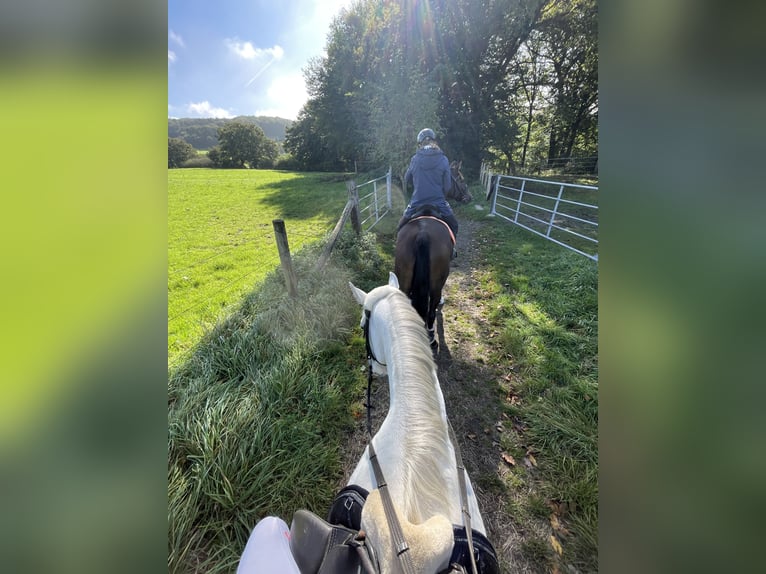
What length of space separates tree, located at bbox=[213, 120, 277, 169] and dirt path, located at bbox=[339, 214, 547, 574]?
7.20 m

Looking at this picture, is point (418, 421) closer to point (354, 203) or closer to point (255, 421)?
point (255, 421)

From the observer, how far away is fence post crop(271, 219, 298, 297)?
10.5ft

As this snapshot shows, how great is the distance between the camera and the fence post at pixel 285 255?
3.21m

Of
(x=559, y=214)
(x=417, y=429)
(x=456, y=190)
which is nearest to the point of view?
(x=417, y=429)

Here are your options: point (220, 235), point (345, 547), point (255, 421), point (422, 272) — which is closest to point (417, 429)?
point (345, 547)

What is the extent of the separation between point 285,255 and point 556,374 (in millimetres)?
3220

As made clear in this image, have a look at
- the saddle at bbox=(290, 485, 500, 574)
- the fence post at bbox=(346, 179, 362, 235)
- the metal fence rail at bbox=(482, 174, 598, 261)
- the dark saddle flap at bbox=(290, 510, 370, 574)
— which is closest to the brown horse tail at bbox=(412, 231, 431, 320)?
the saddle at bbox=(290, 485, 500, 574)

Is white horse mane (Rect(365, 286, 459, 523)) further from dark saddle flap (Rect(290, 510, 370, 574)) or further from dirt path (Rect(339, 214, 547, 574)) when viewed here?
dirt path (Rect(339, 214, 547, 574))

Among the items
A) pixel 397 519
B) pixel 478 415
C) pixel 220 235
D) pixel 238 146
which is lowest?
pixel 478 415

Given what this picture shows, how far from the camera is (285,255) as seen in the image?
10.9 ft
